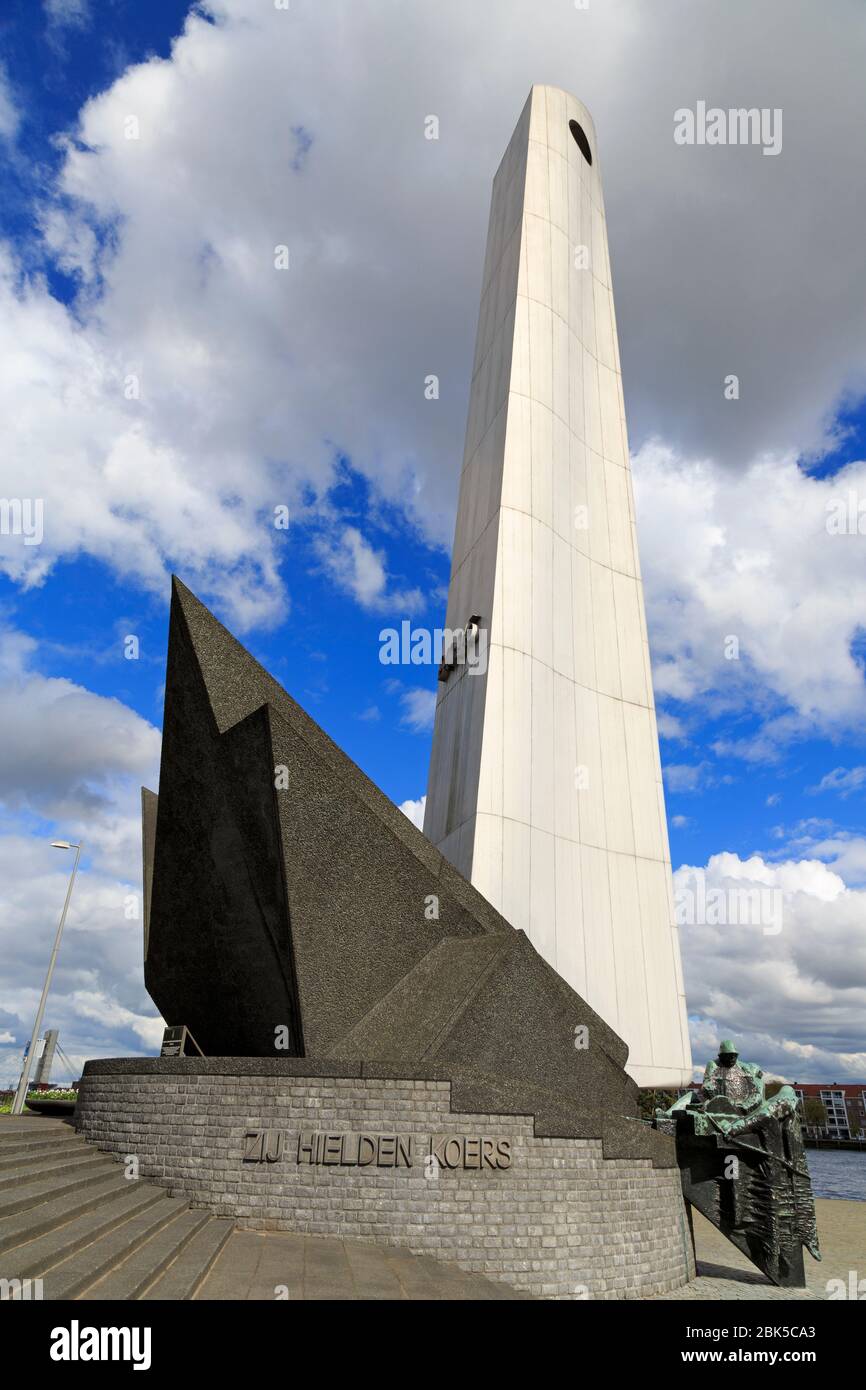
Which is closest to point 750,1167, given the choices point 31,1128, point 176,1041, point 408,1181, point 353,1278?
point 408,1181

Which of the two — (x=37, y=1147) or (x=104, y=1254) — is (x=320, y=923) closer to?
(x=37, y=1147)

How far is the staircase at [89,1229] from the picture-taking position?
536 centimetres

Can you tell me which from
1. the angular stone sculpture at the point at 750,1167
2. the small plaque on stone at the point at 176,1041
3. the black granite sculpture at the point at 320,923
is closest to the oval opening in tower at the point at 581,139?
the black granite sculpture at the point at 320,923

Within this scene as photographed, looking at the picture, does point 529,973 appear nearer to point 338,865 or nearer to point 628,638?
point 338,865

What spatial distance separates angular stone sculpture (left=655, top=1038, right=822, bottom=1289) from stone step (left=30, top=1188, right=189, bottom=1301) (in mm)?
6471

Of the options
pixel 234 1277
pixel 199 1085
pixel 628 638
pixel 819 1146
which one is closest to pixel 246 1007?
pixel 199 1085

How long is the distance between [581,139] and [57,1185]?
1157 inches

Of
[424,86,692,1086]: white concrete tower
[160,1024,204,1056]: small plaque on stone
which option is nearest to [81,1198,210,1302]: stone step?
[160,1024,204,1056]: small plaque on stone

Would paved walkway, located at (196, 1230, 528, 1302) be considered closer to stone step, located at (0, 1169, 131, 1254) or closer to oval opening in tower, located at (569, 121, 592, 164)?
stone step, located at (0, 1169, 131, 1254)

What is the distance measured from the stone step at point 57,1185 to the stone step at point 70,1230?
0.44 ft

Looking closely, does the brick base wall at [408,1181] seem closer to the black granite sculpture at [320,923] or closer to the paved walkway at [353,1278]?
the paved walkway at [353,1278]

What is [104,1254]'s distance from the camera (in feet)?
19.3

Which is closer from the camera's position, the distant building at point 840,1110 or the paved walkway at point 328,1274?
the paved walkway at point 328,1274
